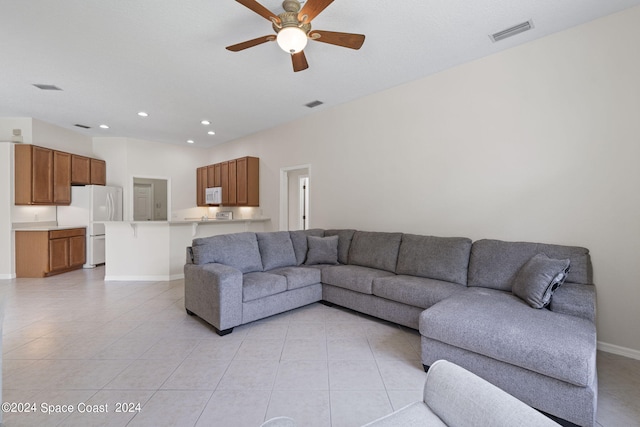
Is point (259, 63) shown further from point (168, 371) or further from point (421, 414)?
point (421, 414)

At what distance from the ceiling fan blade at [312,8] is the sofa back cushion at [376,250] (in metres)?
2.47

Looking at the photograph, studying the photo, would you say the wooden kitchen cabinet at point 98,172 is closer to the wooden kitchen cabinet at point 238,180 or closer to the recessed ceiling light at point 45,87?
the wooden kitchen cabinet at point 238,180

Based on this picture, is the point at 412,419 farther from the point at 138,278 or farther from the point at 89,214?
the point at 89,214

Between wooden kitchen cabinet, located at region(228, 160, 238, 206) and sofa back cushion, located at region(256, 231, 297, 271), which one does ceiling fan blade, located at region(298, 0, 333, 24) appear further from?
wooden kitchen cabinet, located at region(228, 160, 238, 206)

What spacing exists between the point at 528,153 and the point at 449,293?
1.64 m

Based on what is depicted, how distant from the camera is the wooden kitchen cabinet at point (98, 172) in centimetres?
620

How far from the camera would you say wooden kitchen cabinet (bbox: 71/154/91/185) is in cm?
577

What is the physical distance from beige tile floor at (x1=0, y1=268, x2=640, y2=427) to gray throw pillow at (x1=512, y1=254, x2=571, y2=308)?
664 millimetres

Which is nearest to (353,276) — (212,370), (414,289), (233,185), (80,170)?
(414,289)

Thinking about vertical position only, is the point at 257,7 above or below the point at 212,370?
above

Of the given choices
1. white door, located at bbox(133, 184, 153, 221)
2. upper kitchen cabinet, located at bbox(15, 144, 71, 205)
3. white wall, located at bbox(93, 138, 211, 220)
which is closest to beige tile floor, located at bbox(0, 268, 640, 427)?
upper kitchen cabinet, located at bbox(15, 144, 71, 205)

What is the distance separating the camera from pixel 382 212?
4.08 meters

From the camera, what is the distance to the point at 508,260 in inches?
104

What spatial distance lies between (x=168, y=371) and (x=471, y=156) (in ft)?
11.7
